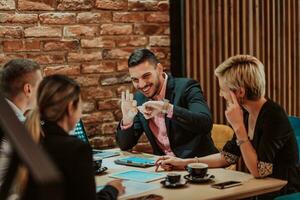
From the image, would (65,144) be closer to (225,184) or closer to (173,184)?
(173,184)

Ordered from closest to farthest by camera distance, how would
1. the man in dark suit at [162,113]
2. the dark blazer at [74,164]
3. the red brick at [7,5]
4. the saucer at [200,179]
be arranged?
1. the dark blazer at [74,164]
2. the saucer at [200,179]
3. the man in dark suit at [162,113]
4. the red brick at [7,5]

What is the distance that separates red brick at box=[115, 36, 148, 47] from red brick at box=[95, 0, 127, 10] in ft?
0.72

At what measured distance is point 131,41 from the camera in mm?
3898

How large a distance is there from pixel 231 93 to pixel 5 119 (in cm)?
205

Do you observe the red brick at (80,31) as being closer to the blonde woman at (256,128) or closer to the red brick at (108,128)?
the red brick at (108,128)

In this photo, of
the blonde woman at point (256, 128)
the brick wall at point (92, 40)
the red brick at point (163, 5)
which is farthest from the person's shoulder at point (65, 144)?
the red brick at point (163, 5)

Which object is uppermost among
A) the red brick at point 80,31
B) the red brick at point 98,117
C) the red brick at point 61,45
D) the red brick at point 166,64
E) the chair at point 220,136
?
the red brick at point 80,31

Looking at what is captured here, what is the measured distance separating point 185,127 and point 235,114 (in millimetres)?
610

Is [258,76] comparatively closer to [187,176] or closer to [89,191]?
[187,176]

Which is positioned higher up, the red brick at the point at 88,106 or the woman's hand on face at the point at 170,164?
the red brick at the point at 88,106

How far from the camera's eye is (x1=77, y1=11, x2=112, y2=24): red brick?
3688 millimetres

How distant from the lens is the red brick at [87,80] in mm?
3705

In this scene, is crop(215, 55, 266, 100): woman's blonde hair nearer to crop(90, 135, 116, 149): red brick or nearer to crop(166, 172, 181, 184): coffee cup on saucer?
crop(166, 172, 181, 184): coffee cup on saucer

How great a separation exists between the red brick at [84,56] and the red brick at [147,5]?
0.44 m
